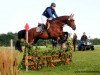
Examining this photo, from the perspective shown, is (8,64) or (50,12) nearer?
(8,64)

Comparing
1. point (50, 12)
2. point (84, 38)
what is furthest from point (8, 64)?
point (84, 38)

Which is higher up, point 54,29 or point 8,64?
point 54,29

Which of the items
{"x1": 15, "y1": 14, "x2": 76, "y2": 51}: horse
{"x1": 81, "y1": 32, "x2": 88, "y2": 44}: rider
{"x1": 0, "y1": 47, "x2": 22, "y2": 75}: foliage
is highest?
{"x1": 81, "y1": 32, "x2": 88, "y2": 44}: rider

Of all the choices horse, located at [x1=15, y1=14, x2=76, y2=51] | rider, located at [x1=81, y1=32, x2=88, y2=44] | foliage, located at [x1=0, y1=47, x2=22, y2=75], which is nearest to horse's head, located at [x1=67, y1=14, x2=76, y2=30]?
horse, located at [x1=15, y1=14, x2=76, y2=51]

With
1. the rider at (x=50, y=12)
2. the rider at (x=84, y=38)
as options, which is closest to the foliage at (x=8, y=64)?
the rider at (x=50, y=12)

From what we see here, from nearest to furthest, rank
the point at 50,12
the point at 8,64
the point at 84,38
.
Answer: the point at 8,64
the point at 50,12
the point at 84,38

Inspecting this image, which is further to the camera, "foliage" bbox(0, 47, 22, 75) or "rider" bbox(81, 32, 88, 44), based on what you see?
"rider" bbox(81, 32, 88, 44)

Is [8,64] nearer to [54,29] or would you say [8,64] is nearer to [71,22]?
[71,22]

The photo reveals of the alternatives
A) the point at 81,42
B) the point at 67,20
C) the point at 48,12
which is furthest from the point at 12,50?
the point at 81,42

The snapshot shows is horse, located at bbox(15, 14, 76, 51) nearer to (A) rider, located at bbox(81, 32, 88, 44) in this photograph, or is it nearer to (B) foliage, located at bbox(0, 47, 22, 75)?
(B) foliage, located at bbox(0, 47, 22, 75)

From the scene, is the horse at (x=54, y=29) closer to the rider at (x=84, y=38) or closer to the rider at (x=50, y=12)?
the rider at (x=50, y=12)

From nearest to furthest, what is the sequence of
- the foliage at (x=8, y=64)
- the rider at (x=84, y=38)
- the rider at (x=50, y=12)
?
the foliage at (x=8, y=64)
the rider at (x=50, y=12)
the rider at (x=84, y=38)

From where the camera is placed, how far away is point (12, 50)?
9.50 metres

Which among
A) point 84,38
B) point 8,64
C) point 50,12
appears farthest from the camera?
point 84,38
